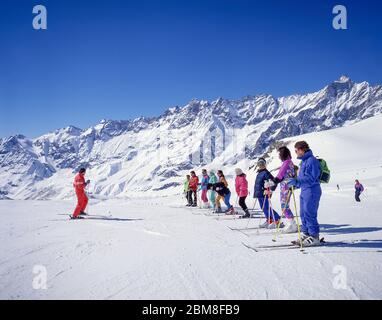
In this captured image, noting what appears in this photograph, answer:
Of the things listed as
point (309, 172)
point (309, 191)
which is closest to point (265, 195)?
point (309, 191)

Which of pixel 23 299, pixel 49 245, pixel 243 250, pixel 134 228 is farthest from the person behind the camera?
pixel 134 228

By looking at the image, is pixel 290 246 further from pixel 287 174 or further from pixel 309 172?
pixel 287 174

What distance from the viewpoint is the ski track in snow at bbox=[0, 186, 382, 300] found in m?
4.50

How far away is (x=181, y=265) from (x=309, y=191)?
11.2 feet

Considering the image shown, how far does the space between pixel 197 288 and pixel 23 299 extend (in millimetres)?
2374

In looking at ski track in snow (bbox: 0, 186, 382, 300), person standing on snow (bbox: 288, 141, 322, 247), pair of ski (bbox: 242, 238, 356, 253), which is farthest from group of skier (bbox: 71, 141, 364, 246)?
ski track in snow (bbox: 0, 186, 382, 300)

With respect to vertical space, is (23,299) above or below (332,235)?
above

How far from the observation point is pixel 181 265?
225 inches

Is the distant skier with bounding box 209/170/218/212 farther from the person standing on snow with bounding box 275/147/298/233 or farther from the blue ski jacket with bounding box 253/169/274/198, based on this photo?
the person standing on snow with bounding box 275/147/298/233

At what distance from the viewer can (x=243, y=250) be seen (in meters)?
6.82

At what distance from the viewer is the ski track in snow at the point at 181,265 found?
450 centimetres
